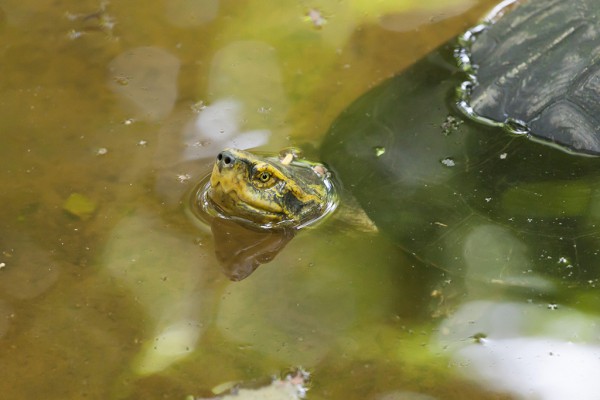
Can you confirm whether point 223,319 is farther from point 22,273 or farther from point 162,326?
point 22,273

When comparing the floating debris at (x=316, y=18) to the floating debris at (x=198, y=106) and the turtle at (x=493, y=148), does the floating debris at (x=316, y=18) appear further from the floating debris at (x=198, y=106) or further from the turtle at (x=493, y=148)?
the floating debris at (x=198, y=106)

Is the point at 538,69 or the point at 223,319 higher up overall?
the point at 538,69

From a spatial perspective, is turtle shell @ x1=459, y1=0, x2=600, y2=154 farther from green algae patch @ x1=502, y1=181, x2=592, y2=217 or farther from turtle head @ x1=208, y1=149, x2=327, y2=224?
turtle head @ x1=208, y1=149, x2=327, y2=224

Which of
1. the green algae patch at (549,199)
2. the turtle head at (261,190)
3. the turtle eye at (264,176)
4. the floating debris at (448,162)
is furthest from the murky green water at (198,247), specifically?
the floating debris at (448,162)

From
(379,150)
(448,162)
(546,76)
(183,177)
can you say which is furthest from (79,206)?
(546,76)

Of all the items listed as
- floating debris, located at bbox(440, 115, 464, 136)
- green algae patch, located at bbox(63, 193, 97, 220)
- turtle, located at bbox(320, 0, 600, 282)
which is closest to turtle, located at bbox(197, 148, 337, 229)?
turtle, located at bbox(320, 0, 600, 282)

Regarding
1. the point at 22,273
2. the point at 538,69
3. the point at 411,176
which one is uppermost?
the point at 538,69

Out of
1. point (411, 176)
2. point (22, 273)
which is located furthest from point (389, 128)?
point (22, 273)
